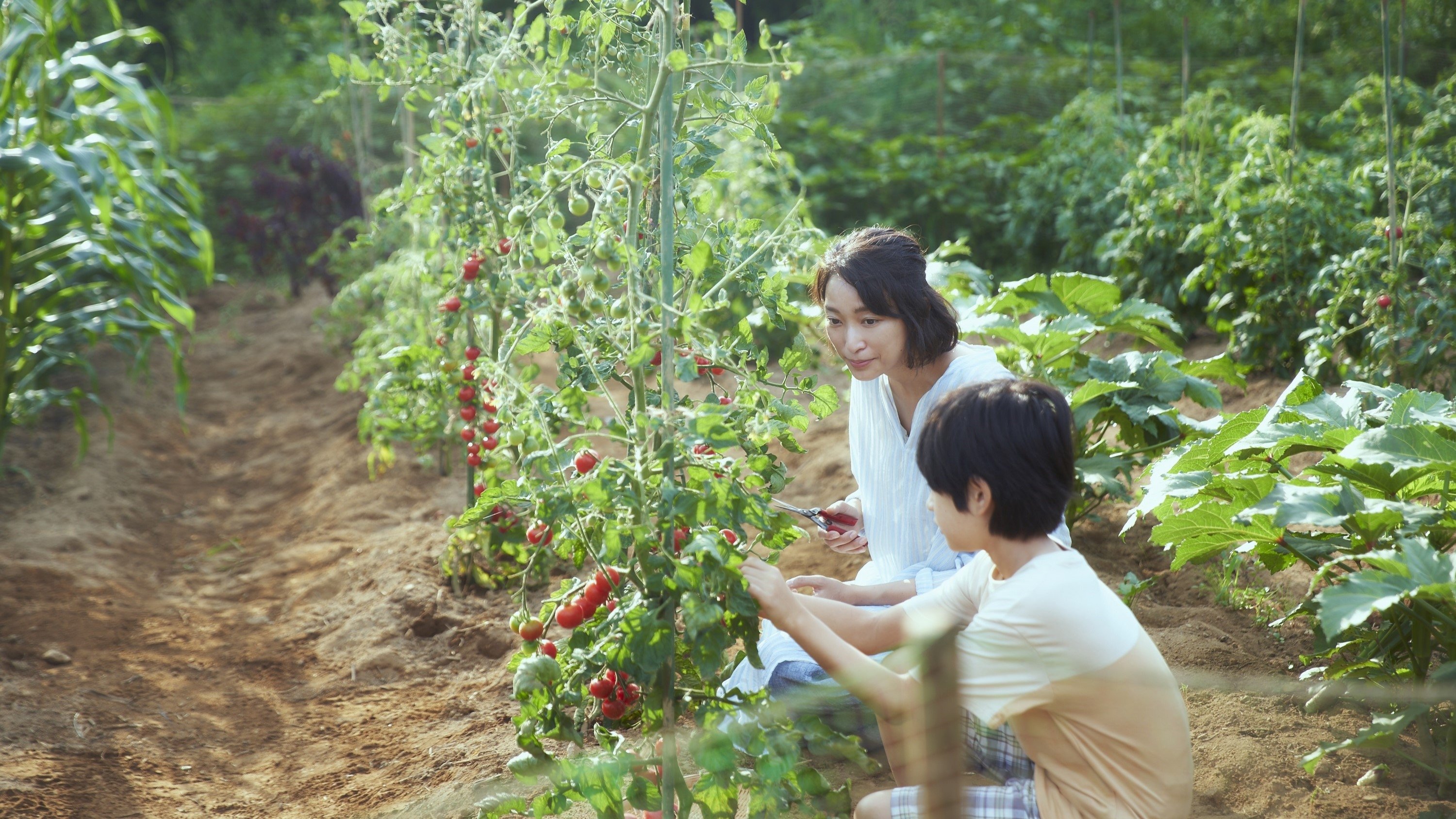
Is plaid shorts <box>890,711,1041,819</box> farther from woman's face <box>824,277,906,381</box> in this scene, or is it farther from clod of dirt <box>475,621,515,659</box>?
clod of dirt <box>475,621,515,659</box>

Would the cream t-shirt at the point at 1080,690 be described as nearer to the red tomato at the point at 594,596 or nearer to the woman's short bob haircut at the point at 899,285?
the red tomato at the point at 594,596

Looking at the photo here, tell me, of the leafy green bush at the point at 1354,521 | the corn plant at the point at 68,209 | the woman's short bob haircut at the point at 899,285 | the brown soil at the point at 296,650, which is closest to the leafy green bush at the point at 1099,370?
the brown soil at the point at 296,650

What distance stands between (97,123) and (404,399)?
1.79 meters

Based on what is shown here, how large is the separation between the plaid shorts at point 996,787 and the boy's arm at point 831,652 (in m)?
0.15

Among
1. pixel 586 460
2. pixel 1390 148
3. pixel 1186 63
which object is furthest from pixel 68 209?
pixel 1186 63

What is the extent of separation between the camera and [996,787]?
5.17 feet

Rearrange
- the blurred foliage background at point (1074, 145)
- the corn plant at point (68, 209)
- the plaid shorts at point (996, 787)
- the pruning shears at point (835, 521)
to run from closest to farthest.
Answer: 1. the plaid shorts at point (996, 787)
2. the pruning shears at point (835, 521)
3. the corn plant at point (68, 209)
4. the blurred foliage background at point (1074, 145)

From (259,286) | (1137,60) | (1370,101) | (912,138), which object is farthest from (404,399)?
(1137,60)

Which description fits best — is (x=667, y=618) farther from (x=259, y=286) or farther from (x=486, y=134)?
(x=259, y=286)

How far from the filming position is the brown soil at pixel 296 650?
2.11 meters

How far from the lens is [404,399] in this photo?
321cm

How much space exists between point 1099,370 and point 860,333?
1.00m

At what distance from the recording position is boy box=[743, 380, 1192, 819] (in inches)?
55.6

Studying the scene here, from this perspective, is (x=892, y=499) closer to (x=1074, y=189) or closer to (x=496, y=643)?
(x=496, y=643)
